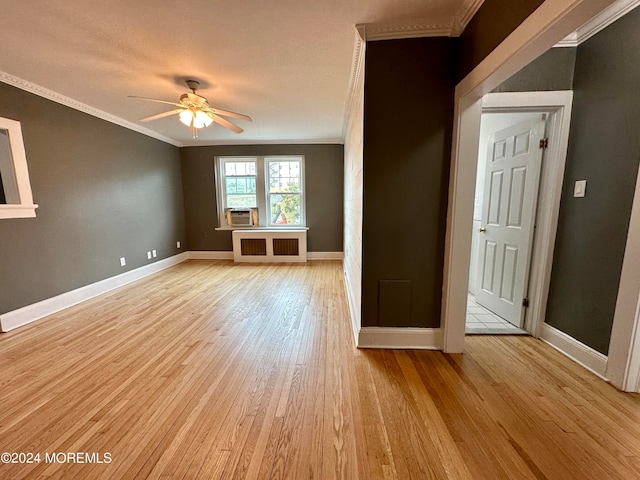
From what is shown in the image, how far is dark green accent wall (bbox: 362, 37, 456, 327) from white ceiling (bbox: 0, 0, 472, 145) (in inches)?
8.3

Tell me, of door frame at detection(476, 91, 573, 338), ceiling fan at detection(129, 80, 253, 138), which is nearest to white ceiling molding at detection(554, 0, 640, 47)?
door frame at detection(476, 91, 573, 338)

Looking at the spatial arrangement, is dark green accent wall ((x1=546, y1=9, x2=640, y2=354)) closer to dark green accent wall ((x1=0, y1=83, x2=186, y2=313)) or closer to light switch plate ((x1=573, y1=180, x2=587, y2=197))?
light switch plate ((x1=573, y1=180, x2=587, y2=197))

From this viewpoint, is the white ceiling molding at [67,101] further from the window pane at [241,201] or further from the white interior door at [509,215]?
the white interior door at [509,215]

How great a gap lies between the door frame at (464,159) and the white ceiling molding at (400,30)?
40cm

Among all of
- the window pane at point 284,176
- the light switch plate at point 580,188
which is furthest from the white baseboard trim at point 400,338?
the window pane at point 284,176

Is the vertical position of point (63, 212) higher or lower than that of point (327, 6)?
lower

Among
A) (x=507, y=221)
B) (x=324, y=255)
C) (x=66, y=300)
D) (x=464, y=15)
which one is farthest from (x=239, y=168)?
(x=507, y=221)

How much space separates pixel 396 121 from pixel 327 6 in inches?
33.2

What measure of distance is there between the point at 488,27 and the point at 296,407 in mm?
2421

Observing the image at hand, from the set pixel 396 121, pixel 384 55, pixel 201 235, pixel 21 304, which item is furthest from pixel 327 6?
pixel 201 235

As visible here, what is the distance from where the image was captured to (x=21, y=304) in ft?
8.63

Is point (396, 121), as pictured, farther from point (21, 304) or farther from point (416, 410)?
point (21, 304)

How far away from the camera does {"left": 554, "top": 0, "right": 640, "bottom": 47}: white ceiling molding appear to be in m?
1.62

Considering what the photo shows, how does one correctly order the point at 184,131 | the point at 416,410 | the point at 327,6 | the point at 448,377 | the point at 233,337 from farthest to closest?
1. the point at 184,131
2. the point at 233,337
3. the point at 448,377
4. the point at 327,6
5. the point at 416,410
